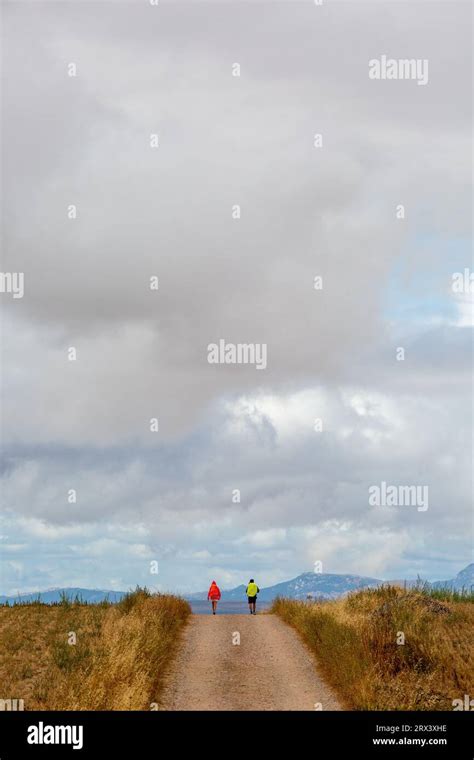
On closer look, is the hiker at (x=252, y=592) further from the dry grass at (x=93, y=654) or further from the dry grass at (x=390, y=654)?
the dry grass at (x=390, y=654)

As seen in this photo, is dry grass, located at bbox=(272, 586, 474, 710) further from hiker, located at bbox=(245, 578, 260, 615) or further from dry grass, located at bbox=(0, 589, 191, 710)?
hiker, located at bbox=(245, 578, 260, 615)

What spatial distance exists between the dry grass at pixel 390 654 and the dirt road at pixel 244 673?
67cm

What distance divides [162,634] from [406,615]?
853 centimetres

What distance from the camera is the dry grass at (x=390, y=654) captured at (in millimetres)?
20391

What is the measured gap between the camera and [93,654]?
24516 mm

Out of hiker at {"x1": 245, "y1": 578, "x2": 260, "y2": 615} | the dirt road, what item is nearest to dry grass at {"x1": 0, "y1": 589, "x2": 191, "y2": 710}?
the dirt road

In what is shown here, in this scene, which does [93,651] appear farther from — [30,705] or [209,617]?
[209,617]

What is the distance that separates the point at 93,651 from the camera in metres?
25.1

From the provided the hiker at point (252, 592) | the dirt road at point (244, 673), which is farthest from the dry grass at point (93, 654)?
the hiker at point (252, 592)

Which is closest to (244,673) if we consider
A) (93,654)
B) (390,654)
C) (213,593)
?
(390,654)

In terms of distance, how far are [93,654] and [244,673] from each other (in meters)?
4.64

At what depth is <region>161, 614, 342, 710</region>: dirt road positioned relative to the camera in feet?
68.7

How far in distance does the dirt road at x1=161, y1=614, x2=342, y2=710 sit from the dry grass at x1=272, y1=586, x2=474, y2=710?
670 millimetres
